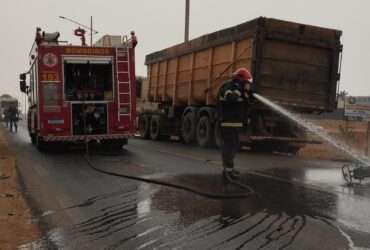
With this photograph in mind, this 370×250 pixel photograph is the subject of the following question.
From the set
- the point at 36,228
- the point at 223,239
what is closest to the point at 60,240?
the point at 36,228

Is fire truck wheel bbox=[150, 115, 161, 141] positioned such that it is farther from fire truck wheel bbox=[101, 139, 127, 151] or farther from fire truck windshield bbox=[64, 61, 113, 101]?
fire truck windshield bbox=[64, 61, 113, 101]

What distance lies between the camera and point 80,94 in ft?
46.5

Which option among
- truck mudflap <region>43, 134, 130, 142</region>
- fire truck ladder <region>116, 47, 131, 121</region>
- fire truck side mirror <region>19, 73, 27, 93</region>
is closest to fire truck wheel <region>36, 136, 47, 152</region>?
truck mudflap <region>43, 134, 130, 142</region>

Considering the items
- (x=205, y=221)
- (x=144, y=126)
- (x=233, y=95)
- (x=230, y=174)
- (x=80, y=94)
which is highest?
(x=233, y=95)

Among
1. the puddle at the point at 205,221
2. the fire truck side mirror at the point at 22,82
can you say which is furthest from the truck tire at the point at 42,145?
the puddle at the point at 205,221

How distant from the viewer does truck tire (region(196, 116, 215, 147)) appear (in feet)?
51.4

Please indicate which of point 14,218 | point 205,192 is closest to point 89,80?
point 205,192

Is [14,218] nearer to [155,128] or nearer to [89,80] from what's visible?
[89,80]

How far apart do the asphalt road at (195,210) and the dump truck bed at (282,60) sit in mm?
4014

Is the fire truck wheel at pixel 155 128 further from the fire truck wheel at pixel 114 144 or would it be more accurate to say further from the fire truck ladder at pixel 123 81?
the fire truck ladder at pixel 123 81

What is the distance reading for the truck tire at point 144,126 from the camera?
2203 cm

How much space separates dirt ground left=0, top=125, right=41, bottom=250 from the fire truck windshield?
5.66 m

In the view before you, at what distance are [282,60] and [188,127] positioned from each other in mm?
4852

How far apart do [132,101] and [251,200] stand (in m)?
7.56
